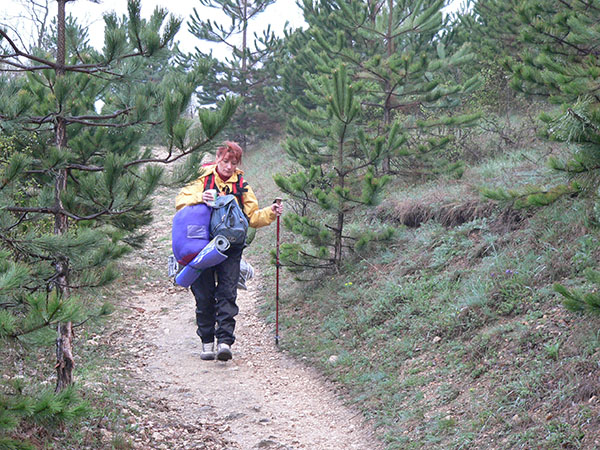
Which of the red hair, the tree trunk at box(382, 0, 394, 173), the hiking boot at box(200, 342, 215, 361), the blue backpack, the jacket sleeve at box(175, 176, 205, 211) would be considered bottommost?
the hiking boot at box(200, 342, 215, 361)

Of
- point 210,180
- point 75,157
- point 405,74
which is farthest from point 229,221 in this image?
point 405,74

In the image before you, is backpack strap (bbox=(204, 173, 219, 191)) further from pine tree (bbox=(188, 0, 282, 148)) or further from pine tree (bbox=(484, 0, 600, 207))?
pine tree (bbox=(188, 0, 282, 148))

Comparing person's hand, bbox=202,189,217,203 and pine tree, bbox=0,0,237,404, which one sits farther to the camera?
person's hand, bbox=202,189,217,203

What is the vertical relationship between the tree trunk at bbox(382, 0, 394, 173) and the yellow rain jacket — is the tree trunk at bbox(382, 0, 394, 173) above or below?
above

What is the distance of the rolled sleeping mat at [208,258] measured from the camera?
21.4 ft

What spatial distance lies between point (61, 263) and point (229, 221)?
222 cm

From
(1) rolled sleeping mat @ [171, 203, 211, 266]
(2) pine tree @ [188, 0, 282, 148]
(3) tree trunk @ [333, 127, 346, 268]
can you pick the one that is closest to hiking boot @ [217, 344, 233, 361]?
(1) rolled sleeping mat @ [171, 203, 211, 266]

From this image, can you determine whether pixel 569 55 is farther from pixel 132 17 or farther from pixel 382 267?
pixel 132 17

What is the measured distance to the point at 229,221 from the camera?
6.67m

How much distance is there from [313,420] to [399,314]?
1825mm

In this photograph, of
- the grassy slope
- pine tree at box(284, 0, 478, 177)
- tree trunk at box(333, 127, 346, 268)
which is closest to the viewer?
the grassy slope

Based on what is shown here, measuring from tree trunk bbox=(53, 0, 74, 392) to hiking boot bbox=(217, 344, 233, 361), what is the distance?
225 cm

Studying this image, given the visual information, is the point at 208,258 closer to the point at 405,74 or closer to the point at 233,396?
the point at 233,396

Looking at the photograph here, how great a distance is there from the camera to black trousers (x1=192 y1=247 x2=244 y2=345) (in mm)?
6906
